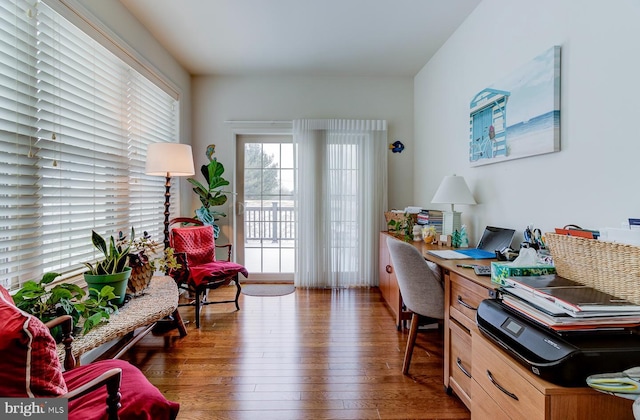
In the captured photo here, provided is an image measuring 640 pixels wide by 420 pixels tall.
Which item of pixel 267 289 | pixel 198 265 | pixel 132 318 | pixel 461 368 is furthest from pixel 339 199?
pixel 132 318

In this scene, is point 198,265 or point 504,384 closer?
point 504,384

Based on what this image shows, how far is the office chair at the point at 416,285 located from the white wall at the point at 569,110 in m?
0.71

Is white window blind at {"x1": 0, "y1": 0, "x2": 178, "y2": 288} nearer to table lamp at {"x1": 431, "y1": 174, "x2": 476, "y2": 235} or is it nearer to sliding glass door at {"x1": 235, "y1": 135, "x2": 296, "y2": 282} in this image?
sliding glass door at {"x1": 235, "y1": 135, "x2": 296, "y2": 282}

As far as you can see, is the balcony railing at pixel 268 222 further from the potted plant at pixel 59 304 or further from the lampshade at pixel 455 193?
the potted plant at pixel 59 304

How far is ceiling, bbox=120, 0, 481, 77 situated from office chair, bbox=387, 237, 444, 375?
2002mm

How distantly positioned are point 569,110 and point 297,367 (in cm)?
225

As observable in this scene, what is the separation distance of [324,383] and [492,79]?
8.08 feet

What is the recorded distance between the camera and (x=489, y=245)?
2217mm

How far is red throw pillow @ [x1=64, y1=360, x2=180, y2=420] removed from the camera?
3.55ft

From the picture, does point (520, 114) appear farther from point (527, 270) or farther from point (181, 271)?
point (181, 271)

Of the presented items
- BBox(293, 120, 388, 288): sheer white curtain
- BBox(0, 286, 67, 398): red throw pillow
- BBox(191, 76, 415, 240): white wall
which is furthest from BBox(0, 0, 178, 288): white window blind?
BBox(293, 120, 388, 288): sheer white curtain

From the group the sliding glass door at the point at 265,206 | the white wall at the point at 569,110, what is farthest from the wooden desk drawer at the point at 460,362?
the sliding glass door at the point at 265,206

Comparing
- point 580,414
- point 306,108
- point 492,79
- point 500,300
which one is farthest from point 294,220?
point 580,414

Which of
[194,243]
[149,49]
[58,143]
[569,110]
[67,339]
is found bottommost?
[67,339]
